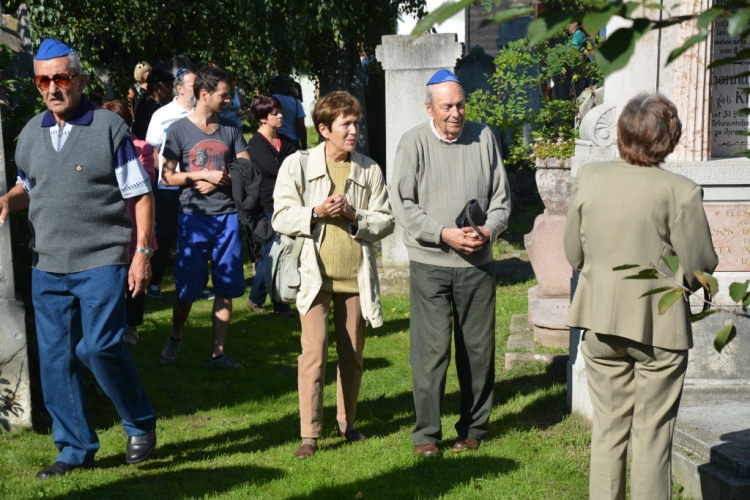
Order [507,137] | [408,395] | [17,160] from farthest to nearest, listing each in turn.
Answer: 1. [507,137]
2. [408,395]
3. [17,160]

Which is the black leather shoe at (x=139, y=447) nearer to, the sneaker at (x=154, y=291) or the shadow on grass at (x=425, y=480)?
the shadow on grass at (x=425, y=480)

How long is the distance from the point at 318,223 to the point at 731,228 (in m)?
2.22

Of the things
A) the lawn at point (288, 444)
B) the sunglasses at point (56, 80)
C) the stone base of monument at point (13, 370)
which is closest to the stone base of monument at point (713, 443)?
the lawn at point (288, 444)

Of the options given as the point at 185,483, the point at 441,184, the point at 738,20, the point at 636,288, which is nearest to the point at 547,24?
the point at 738,20

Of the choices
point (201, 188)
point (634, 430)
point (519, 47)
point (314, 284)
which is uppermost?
point (519, 47)

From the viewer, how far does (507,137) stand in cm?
1752

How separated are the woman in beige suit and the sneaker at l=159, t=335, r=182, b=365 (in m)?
4.01

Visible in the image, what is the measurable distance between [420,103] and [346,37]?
4.92m

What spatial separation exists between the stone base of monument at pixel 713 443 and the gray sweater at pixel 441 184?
1.36m

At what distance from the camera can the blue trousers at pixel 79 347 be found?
4.63m

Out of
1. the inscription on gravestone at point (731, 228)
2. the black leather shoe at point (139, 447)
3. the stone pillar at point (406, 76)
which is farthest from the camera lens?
the stone pillar at point (406, 76)

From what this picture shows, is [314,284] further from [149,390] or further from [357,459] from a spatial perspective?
[149,390]

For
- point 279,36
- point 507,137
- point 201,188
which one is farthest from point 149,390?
point 507,137

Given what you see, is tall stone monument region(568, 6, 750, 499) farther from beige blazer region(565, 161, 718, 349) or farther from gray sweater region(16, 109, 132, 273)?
gray sweater region(16, 109, 132, 273)
